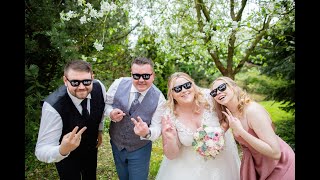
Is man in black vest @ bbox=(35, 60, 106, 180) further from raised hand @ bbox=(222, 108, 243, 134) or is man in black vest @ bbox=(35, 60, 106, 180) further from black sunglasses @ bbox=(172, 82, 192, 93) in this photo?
raised hand @ bbox=(222, 108, 243, 134)

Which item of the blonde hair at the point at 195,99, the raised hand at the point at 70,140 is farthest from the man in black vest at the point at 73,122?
the blonde hair at the point at 195,99

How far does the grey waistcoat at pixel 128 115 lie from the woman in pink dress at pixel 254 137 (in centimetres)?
65

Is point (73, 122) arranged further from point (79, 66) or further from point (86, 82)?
point (79, 66)

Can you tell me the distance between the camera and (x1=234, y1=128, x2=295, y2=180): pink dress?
108 inches

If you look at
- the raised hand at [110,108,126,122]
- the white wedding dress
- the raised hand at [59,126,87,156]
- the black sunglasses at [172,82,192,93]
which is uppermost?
the black sunglasses at [172,82,192,93]

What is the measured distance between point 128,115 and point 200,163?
0.87 meters

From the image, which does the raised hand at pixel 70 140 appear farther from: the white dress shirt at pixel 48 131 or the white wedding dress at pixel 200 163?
the white wedding dress at pixel 200 163

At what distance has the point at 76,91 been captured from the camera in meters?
2.77

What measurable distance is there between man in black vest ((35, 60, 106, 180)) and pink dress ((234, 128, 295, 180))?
1.37 m

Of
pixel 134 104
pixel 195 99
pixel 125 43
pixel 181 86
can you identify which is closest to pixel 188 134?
pixel 195 99

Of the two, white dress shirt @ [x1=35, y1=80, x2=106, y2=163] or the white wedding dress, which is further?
the white wedding dress

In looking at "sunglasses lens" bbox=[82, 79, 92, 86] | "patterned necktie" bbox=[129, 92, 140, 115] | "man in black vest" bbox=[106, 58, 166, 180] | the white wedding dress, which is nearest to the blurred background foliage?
"sunglasses lens" bbox=[82, 79, 92, 86]

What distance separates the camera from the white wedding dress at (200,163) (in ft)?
10.1
